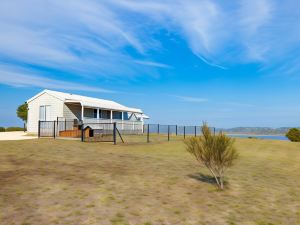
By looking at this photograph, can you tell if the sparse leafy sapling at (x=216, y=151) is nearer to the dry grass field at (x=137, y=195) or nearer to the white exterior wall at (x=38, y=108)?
the dry grass field at (x=137, y=195)

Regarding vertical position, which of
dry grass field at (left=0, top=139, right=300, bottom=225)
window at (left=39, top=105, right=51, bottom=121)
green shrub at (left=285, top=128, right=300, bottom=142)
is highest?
window at (left=39, top=105, right=51, bottom=121)

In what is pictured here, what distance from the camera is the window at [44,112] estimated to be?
106 ft

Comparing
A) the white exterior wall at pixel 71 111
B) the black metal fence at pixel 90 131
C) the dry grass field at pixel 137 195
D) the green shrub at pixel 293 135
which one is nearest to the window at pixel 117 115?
the black metal fence at pixel 90 131

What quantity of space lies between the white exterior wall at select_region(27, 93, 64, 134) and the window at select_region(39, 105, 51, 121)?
1.18 ft

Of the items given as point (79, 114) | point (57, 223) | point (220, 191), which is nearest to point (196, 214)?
point (220, 191)

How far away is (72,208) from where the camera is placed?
676 centimetres

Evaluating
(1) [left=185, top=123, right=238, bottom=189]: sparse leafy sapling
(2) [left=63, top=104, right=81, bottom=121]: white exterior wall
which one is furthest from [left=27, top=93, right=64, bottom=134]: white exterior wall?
(1) [left=185, top=123, right=238, bottom=189]: sparse leafy sapling

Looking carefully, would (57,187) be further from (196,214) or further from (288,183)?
(288,183)

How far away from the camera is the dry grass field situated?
254 inches

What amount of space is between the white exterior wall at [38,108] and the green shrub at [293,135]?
26.6m

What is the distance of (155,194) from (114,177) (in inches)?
90.1

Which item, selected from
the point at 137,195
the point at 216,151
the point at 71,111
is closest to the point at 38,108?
the point at 71,111

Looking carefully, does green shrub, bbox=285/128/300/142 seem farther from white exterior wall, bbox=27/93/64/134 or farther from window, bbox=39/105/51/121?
window, bbox=39/105/51/121

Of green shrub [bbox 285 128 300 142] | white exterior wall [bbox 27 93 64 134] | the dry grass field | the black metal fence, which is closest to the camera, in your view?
the dry grass field
